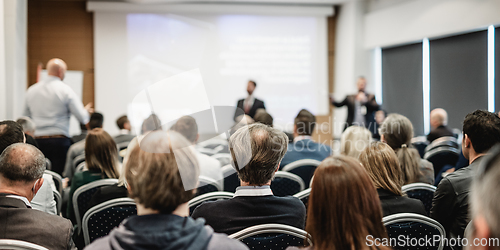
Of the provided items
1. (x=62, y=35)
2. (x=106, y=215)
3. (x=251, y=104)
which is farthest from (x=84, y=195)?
(x=62, y=35)

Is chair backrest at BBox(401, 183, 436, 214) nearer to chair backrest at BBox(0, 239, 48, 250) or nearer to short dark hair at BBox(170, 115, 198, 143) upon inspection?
short dark hair at BBox(170, 115, 198, 143)

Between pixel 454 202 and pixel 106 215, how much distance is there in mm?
1695

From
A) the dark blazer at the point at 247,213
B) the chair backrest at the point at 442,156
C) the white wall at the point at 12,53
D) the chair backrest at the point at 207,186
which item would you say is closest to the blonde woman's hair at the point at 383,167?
the dark blazer at the point at 247,213

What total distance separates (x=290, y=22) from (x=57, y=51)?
4935 mm

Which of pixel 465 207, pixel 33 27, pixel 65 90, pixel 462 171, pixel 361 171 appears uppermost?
pixel 33 27

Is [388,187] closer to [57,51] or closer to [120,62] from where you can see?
[120,62]

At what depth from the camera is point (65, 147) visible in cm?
429

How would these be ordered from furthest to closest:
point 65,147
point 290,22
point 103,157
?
point 290,22, point 65,147, point 103,157

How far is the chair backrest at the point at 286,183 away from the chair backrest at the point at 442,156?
160 centimetres

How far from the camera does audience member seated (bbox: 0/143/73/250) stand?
4.86ft

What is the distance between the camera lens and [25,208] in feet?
5.03

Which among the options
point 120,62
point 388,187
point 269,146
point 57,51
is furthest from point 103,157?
point 57,51

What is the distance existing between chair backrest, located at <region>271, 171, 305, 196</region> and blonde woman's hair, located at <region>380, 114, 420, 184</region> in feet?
2.26

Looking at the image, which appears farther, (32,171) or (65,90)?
(65,90)
